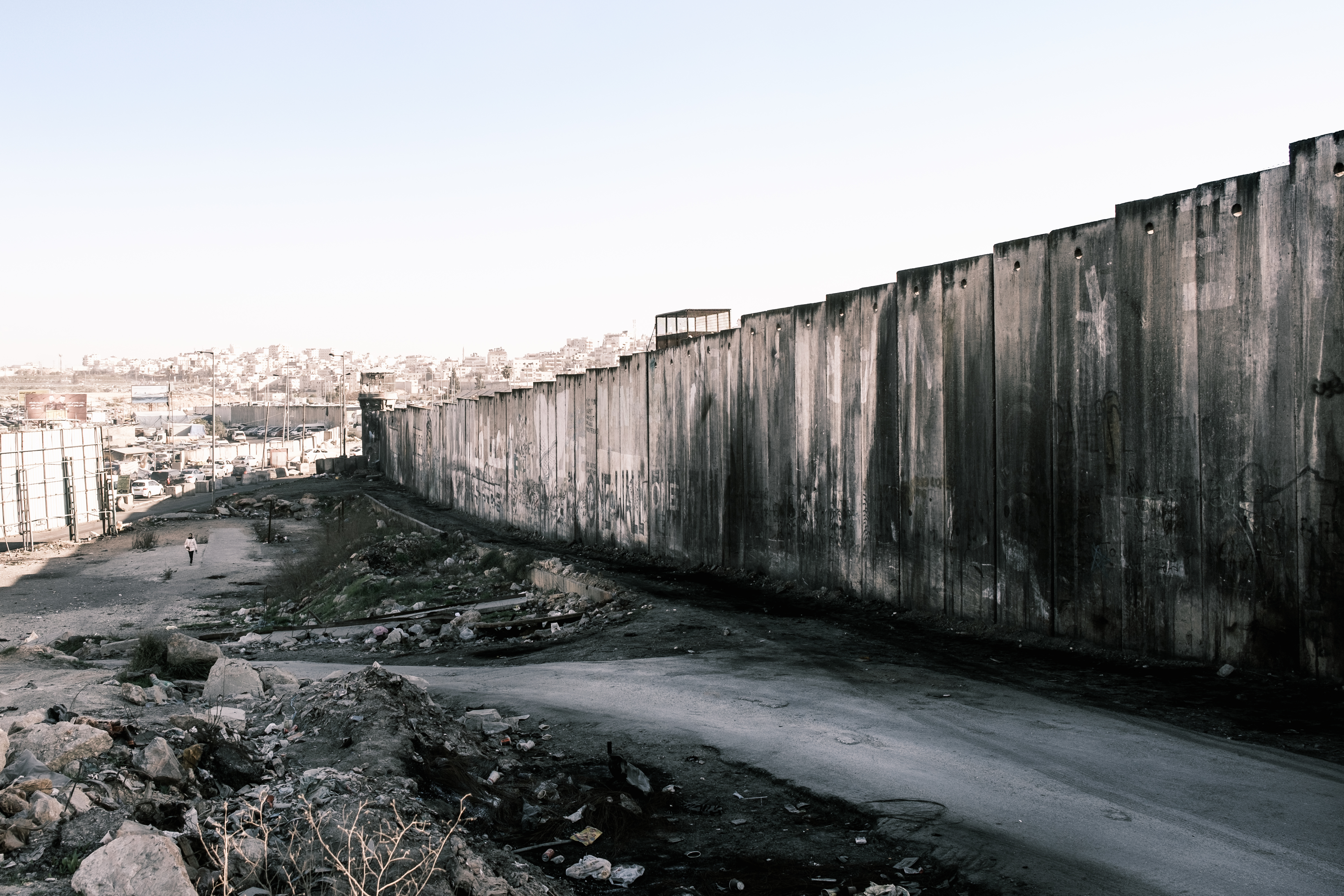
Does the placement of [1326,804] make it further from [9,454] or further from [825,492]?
[9,454]

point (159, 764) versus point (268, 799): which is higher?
point (159, 764)

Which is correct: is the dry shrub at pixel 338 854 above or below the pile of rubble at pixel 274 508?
above

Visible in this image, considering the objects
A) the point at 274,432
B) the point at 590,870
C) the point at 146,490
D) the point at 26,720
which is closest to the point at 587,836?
the point at 590,870

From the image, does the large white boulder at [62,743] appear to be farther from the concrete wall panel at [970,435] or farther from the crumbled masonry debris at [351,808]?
the concrete wall panel at [970,435]

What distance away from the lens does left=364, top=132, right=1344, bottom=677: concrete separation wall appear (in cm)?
656

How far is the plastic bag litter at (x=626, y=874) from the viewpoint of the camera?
429cm

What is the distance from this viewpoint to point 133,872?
11.4ft

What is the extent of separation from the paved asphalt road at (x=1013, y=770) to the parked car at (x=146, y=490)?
162ft

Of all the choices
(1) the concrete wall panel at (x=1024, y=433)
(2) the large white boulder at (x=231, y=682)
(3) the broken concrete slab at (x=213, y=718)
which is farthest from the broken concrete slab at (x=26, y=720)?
(1) the concrete wall panel at (x=1024, y=433)

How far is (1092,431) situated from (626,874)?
5.60 meters

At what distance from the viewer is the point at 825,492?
36.9 feet

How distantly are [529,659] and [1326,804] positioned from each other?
6941 mm

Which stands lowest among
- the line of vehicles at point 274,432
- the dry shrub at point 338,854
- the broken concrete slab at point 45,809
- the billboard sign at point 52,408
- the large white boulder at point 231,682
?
the large white boulder at point 231,682

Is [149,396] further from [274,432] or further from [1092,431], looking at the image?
[1092,431]
